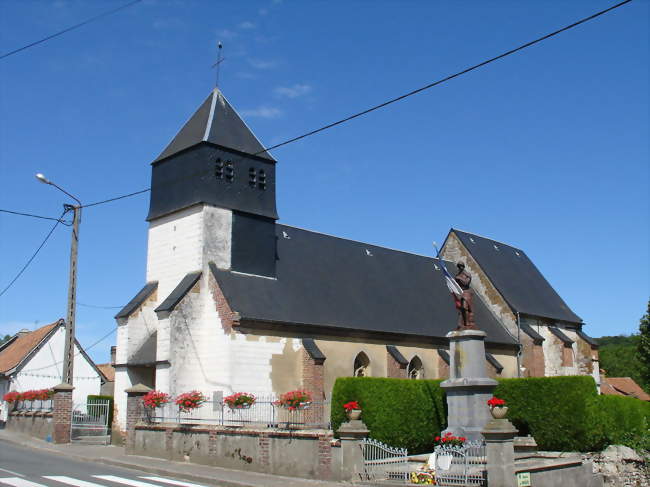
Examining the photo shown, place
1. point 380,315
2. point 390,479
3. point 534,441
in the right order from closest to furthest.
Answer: point 390,479 < point 534,441 < point 380,315

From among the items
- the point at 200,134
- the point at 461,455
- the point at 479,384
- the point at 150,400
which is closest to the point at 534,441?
the point at 479,384

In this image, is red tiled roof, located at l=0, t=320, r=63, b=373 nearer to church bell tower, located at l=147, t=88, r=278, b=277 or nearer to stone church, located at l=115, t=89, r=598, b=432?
stone church, located at l=115, t=89, r=598, b=432

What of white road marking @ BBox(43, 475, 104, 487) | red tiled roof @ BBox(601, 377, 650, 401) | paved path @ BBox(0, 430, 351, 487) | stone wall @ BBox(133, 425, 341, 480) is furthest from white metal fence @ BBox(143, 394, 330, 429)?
red tiled roof @ BBox(601, 377, 650, 401)

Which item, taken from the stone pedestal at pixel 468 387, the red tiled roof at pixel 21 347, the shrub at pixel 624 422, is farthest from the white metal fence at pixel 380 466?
the red tiled roof at pixel 21 347

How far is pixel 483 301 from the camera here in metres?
35.9

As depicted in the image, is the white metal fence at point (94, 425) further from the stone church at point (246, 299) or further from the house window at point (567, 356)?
the house window at point (567, 356)

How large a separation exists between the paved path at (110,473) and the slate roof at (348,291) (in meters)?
6.59

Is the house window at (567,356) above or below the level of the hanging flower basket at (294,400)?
above

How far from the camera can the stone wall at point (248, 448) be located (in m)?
13.8

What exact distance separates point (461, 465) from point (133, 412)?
1021 centimetres

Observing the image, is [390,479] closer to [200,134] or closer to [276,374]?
[276,374]

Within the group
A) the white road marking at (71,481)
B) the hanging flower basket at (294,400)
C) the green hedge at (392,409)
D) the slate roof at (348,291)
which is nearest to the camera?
the white road marking at (71,481)

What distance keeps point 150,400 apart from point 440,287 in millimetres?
19055

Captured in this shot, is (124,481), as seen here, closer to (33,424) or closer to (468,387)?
(468,387)
